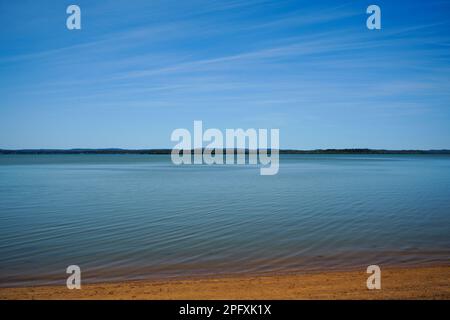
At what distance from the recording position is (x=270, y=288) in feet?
23.2

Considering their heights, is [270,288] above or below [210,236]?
below

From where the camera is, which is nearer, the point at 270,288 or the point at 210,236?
the point at 270,288

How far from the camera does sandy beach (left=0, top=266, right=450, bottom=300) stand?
667cm

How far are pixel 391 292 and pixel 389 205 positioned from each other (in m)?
12.7

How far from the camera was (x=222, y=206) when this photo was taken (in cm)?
1825

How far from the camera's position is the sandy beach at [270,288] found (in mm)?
6672

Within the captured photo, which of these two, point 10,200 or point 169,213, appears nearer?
point 169,213

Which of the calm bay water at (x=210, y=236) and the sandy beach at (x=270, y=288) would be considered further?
the calm bay water at (x=210, y=236)

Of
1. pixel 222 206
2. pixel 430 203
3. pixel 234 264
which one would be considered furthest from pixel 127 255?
pixel 430 203

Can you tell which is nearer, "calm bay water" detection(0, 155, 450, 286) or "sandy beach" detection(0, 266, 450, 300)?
"sandy beach" detection(0, 266, 450, 300)

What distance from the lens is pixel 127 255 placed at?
982 centimetres
